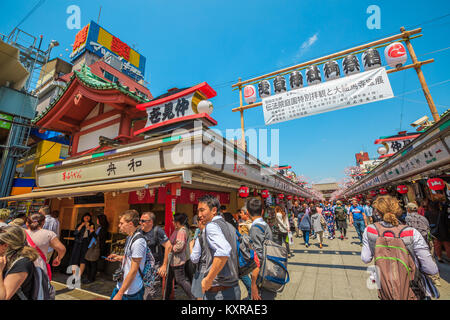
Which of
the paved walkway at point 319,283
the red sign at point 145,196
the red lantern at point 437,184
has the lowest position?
the paved walkway at point 319,283

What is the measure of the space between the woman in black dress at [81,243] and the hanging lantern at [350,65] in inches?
431

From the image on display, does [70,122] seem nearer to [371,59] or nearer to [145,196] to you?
[145,196]

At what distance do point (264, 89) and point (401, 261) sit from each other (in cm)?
802

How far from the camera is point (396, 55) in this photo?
22.9 ft

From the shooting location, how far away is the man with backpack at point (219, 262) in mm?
2213

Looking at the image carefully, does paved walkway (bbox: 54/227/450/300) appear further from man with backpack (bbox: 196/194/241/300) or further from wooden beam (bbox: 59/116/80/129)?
wooden beam (bbox: 59/116/80/129)

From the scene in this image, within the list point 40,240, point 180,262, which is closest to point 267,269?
point 180,262

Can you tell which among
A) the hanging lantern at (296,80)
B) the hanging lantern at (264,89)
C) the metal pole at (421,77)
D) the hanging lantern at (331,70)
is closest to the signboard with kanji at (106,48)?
the hanging lantern at (264,89)

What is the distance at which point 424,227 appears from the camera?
18.0 ft

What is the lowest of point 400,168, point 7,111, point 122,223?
point 122,223

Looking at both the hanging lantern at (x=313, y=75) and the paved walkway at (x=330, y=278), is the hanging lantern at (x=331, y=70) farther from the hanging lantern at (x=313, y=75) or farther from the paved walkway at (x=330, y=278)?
the paved walkway at (x=330, y=278)
